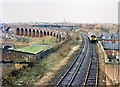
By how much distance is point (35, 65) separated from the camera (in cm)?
2302

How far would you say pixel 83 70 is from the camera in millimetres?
20078

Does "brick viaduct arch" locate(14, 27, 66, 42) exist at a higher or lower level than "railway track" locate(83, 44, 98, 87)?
lower

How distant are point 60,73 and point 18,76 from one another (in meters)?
2.90

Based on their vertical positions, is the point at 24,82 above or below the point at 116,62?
below

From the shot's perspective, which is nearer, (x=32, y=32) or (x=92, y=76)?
(x=92, y=76)

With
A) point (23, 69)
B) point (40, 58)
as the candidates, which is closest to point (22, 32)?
point (40, 58)

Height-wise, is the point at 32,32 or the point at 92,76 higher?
the point at 92,76

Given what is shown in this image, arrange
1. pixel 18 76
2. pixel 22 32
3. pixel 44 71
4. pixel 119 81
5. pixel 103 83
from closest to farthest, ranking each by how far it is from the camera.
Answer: pixel 119 81
pixel 103 83
pixel 18 76
pixel 44 71
pixel 22 32

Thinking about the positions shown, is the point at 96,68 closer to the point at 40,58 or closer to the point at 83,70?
the point at 83,70

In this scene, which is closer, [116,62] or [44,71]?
[116,62]

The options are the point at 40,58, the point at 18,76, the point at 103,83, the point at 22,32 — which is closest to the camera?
the point at 103,83

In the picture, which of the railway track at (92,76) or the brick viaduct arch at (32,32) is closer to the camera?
the railway track at (92,76)

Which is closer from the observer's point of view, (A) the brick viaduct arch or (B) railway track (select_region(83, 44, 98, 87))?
(B) railway track (select_region(83, 44, 98, 87))

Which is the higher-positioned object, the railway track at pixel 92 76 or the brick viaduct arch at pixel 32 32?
the railway track at pixel 92 76
